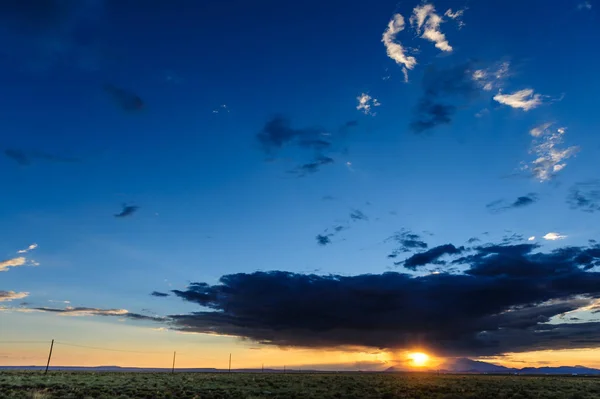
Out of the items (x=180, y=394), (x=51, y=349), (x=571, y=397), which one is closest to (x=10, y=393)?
(x=180, y=394)

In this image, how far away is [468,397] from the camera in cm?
4009

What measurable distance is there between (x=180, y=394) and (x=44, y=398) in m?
11.8

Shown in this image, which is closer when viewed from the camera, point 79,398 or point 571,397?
point 79,398

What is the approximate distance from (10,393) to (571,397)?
52.1m

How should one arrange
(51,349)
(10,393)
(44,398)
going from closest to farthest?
1. (44,398)
2. (10,393)
3. (51,349)

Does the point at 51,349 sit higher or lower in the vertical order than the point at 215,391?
higher

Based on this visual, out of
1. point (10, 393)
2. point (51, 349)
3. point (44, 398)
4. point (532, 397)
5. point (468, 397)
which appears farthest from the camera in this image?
point (51, 349)

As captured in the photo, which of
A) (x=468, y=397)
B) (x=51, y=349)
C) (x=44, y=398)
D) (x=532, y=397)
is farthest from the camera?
(x=51, y=349)

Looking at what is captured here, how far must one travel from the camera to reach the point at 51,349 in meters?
90.1

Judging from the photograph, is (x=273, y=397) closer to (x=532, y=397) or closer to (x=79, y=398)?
(x=79, y=398)

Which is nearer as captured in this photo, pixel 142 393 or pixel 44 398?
pixel 44 398

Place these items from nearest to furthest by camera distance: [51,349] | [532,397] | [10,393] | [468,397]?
1. [10,393]
2. [468,397]
3. [532,397]
4. [51,349]

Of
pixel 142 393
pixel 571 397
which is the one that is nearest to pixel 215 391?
pixel 142 393

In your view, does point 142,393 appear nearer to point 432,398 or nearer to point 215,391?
point 215,391
